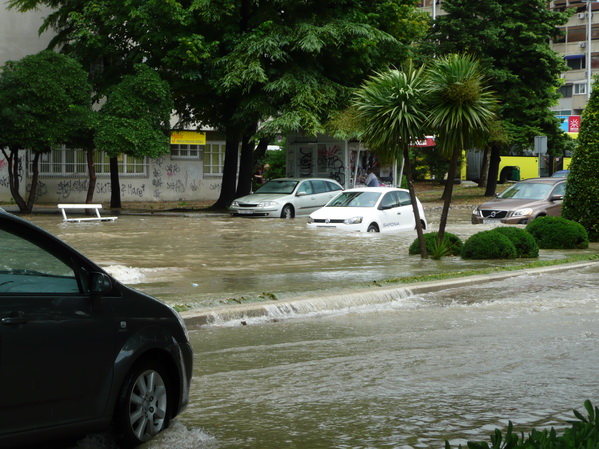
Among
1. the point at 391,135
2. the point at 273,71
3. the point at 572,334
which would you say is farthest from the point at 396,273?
the point at 273,71

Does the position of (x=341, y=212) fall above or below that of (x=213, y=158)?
below

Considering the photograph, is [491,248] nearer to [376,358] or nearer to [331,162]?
[376,358]

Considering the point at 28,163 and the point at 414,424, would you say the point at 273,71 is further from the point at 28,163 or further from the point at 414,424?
the point at 414,424

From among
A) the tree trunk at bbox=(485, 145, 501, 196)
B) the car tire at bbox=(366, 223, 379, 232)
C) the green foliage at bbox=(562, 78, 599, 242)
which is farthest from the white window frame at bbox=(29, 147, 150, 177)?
the green foliage at bbox=(562, 78, 599, 242)

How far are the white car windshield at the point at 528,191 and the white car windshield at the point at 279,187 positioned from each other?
8.09 meters

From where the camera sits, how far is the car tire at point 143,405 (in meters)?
5.59

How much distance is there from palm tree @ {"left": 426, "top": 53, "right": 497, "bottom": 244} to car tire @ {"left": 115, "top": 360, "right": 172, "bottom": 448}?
12.5 m

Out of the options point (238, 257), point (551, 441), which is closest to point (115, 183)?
point (238, 257)

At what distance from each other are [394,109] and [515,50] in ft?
107

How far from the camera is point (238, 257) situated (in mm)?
19438

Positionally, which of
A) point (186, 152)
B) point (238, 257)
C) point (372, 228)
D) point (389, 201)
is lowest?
point (238, 257)

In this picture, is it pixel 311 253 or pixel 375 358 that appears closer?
pixel 375 358

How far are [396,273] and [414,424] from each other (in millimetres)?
9476

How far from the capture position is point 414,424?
654cm
